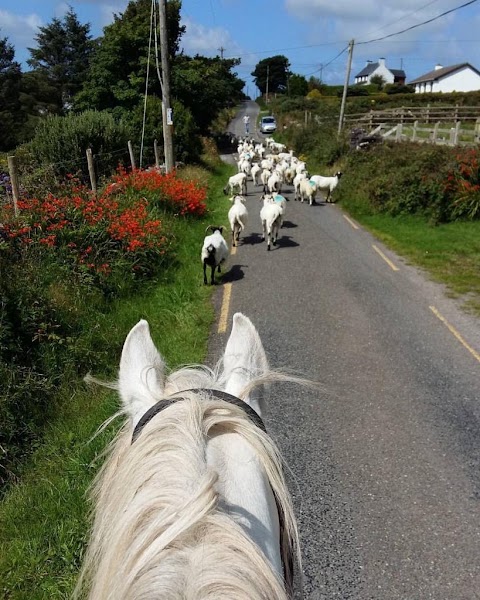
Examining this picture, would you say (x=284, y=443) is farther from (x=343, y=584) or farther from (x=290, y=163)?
(x=290, y=163)

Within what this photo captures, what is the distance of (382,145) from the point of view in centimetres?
2058

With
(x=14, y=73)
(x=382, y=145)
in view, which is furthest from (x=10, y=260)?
(x=14, y=73)

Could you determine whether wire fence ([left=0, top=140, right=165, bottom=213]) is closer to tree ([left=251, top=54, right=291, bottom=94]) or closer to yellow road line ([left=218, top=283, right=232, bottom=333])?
yellow road line ([left=218, top=283, right=232, bottom=333])

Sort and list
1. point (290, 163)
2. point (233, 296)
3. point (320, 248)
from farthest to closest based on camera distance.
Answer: point (290, 163)
point (320, 248)
point (233, 296)

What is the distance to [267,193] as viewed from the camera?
66.8 ft

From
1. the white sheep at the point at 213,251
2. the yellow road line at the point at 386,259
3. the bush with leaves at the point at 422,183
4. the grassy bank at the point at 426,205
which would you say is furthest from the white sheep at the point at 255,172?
the white sheep at the point at 213,251

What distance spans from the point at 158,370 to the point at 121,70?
2796cm

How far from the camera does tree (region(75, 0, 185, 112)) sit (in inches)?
994

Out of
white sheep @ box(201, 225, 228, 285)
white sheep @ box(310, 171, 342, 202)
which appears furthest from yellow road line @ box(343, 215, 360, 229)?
white sheep @ box(201, 225, 228, 285)

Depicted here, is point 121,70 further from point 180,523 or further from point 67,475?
point 180,523

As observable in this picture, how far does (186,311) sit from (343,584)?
538 cm

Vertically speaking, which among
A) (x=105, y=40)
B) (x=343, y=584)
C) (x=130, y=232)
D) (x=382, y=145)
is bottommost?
(x=343, y=584)

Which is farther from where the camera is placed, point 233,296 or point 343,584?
point 233,296

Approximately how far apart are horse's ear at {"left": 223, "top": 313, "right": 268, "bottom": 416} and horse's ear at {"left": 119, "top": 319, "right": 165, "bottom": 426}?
0.83ft
